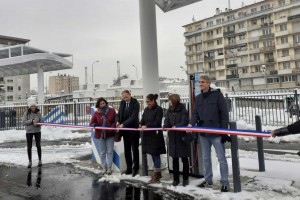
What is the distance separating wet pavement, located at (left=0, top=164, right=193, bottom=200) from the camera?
532 centimetres

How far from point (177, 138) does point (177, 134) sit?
79 mm

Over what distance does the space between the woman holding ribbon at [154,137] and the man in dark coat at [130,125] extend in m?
0.42

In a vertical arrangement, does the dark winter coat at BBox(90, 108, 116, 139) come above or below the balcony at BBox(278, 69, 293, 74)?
below

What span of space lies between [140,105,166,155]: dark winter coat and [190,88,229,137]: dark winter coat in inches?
39.8

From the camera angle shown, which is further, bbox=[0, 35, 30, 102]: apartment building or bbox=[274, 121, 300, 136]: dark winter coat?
bbox=[0, 35, 30, 102]: apartment building

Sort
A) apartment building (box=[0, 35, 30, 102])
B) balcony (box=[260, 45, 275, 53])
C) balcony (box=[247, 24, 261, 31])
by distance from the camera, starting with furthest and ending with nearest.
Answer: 1. apartment building (box=[0, 35, 30, 102])
2. balcony (box=[247, 24, 261, 31])
3. balcony (box=[260, 45, 275, 53])

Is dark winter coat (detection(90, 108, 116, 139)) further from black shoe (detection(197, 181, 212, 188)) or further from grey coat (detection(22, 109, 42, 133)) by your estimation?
black shoe (detection(197, 181, 212, 188))

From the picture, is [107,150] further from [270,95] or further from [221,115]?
[270,95]

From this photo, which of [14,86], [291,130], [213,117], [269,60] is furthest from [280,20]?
[14,86]

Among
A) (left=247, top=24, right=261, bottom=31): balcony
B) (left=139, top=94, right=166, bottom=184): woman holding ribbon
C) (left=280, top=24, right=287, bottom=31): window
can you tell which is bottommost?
(left=139, top=94, right=166, bottom=184): woman holding ribbon

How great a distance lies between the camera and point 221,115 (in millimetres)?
5148

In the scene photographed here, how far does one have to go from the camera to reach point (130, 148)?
6.65 m

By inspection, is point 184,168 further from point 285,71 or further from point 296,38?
point 296,38

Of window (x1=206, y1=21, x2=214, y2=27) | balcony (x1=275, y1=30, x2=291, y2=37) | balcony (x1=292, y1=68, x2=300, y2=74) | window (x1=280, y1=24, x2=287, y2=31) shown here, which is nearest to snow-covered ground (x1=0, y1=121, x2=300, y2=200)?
balcony (x1=292, y1=68, x2=300, y2=74)
